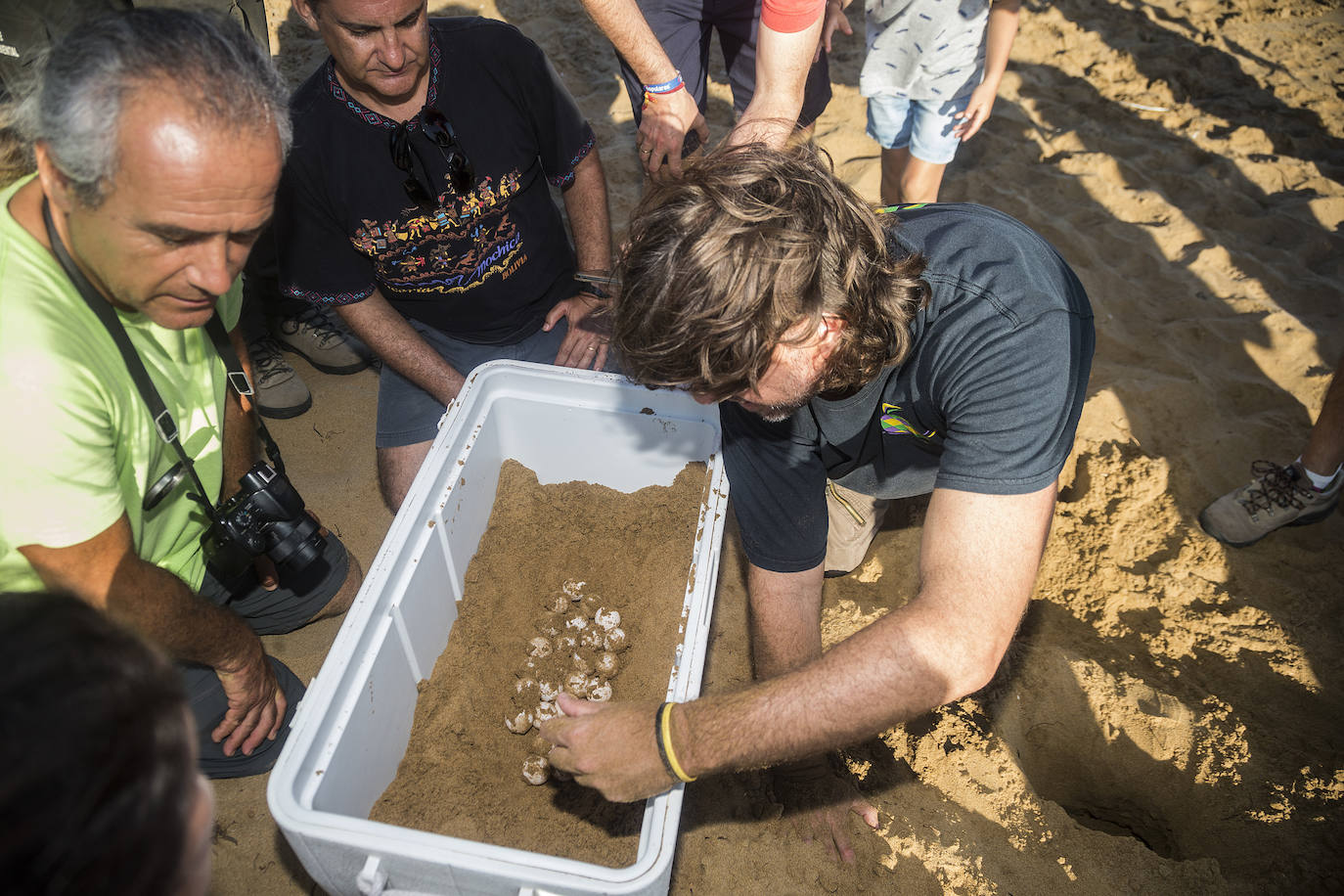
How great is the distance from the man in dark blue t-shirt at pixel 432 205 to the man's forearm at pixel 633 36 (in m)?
0.21

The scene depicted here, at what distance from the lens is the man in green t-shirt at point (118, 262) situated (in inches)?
48.0

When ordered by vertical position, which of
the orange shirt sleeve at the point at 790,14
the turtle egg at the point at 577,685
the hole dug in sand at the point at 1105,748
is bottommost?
the hole dug in sand at the point at 1105,748

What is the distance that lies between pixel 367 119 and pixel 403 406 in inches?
33.3

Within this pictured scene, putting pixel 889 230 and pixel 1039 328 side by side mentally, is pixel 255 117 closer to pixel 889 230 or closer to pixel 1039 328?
pixel 889 230

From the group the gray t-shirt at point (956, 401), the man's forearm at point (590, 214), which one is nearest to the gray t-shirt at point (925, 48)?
the man's forearm at point (590, 214)

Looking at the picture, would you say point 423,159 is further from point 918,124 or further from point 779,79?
point 918,124

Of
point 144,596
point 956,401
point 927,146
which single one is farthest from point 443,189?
point 927,146

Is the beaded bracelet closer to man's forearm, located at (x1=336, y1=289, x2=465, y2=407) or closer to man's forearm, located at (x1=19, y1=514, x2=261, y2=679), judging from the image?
man's forearm, located at (x1=19, y1=514, x2=261, y2=679)

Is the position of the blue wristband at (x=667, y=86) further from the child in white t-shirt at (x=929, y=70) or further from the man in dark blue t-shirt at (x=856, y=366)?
the man in dark blue t-shirt at (x=856, y=366)

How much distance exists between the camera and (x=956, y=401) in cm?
147

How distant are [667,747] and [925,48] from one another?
8.29 ft

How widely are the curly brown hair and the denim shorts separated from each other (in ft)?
5.40

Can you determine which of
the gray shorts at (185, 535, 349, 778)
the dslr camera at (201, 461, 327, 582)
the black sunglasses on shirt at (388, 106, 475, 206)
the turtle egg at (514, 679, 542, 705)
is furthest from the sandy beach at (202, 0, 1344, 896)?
the black sunglasses on shirt at (388, 106, 475, 206)

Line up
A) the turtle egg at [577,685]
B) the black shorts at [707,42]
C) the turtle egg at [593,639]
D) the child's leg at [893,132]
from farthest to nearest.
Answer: the child's leg at [893,132] → the black shorts at [707,42] → the turtle egg at [593,639] → the turtle egg at [577,685]
